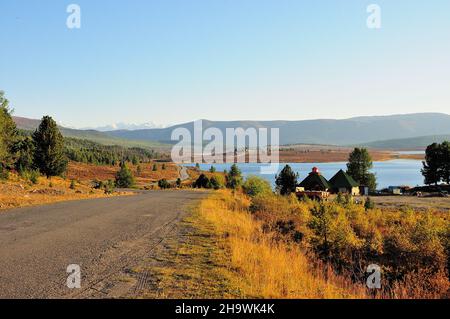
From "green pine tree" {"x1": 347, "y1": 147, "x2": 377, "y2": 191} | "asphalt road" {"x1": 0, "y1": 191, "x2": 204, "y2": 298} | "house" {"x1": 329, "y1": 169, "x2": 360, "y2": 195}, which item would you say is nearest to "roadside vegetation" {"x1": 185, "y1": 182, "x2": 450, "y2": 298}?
"asphalt road" {"x1": 0, "y1": 191, "x2": 204, "y2": 298}

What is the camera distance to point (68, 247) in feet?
35.6

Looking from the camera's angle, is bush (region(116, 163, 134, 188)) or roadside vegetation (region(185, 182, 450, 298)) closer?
roadside vegetation (region(185, 182, 450, 298))

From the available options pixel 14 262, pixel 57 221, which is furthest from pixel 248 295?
pixel 57 221

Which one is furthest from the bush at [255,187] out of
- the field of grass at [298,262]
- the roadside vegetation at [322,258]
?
the field of grass at [298,262]

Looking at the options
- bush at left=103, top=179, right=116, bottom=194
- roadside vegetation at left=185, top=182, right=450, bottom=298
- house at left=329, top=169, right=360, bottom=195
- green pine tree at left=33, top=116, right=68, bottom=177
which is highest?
green pine tree at left=33, top=116, right=68, bottom=177

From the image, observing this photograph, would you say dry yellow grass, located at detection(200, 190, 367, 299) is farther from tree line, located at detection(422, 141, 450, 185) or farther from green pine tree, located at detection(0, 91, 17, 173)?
tree line, located at detection(422, 141, 450, 185)

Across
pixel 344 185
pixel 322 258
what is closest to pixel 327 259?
pixel 322 258

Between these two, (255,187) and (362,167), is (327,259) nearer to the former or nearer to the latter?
(255,187)

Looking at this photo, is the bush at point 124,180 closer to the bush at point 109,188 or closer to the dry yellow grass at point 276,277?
the bush at point 109,188

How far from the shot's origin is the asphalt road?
23.6 ft

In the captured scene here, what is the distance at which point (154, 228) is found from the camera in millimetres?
14875

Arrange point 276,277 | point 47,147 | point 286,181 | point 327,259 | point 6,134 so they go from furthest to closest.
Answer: point 286,181 → point 47,147 → point 6,134 → point 327,259 → point 276,277

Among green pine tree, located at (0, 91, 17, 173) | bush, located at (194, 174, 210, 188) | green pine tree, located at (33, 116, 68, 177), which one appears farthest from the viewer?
bush, located at (194, 174, 210, 188)
